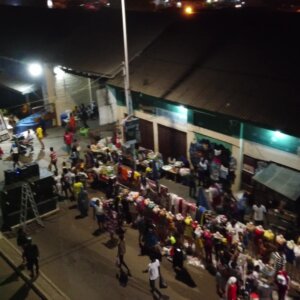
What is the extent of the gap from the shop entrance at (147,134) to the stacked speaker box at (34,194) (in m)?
6.97

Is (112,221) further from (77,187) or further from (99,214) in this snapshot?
(77,187)

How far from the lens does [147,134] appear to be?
76.7ft

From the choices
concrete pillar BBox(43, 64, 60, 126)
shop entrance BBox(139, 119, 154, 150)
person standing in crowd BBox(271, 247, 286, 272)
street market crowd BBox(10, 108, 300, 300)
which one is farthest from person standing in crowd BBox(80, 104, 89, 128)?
person standing in crowd BBox(271, 247, 286, 272)

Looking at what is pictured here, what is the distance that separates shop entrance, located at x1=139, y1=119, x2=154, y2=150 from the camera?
907 inches

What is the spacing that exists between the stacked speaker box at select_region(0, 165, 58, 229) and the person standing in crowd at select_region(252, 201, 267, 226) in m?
8.73

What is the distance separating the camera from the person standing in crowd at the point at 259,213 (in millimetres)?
15578

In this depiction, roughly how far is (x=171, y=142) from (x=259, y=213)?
7.54 metres

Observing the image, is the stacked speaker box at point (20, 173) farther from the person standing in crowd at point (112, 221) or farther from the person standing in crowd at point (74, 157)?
the person standing in crowd at point (112, 221)

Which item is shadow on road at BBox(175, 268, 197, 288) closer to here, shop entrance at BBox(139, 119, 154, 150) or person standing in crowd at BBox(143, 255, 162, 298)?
person standing in crowd at BBox(143, 255, 162, 298)

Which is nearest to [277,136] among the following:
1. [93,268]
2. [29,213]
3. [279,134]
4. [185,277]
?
[279,134]

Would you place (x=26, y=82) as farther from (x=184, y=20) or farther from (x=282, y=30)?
(x=282, y=30)

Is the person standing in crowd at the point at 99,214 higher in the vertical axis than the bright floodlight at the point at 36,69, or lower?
lower

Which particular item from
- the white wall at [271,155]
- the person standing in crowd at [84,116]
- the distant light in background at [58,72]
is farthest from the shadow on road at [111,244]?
the distant light in background at [58,72]

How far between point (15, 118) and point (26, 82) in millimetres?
3807
